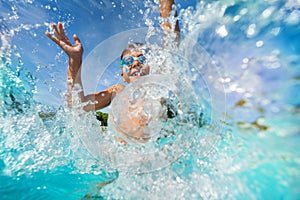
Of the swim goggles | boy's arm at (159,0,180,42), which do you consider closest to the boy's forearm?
the swim goggles

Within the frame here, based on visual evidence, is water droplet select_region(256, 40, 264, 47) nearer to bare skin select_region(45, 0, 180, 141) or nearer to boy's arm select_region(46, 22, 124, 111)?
bare skin select_region(45, 0, 180, 141)

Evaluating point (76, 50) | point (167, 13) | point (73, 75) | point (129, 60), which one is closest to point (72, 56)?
point (76, 50)

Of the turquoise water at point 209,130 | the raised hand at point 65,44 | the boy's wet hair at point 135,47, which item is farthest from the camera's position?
the boy's wet hair at point 135,47

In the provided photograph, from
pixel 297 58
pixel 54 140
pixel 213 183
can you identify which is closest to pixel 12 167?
pixel 54 140

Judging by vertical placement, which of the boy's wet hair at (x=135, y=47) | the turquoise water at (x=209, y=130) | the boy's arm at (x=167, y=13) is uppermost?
the boy's arm at (x=167, y=13)

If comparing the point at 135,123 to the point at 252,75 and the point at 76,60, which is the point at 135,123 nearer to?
the point at 76,60

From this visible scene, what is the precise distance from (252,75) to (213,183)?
1078mm

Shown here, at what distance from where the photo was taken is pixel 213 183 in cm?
196

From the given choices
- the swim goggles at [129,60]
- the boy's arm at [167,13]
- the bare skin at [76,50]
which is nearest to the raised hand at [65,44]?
the bare skin at [76,50]

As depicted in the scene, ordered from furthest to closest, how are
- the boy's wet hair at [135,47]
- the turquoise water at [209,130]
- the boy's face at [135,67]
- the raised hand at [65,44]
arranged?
the boy's face at [135,67], the boy's wet hair at [135,47], the raised hand at [65,44], the turquoise water at [209,130]

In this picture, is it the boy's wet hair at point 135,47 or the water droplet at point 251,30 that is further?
the boy's wet hair at point 135,47

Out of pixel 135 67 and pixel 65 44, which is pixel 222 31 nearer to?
pixel 135 67

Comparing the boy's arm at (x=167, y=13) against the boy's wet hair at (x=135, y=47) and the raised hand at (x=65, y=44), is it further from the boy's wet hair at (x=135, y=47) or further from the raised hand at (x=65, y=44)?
the raised hand at (x=65, y=44)

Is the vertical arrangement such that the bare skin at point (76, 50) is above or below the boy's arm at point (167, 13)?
below
